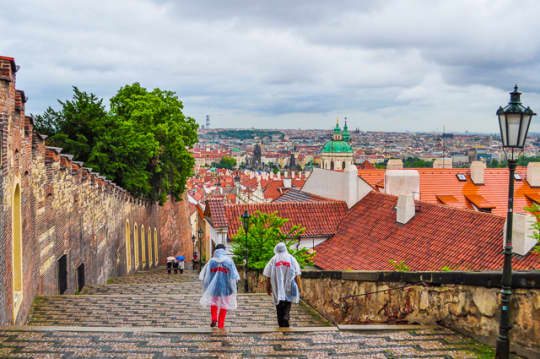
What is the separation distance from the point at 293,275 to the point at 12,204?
547 centimetres

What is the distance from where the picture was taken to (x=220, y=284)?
26.3 feet

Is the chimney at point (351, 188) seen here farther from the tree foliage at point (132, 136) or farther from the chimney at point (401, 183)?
the tree foliage at point (132, 136)

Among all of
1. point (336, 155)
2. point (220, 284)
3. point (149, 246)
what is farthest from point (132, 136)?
point (336, 155)

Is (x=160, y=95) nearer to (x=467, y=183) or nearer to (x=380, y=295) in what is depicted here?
(x=467, y=183)

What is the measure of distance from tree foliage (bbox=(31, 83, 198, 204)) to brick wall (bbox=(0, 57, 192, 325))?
435cm

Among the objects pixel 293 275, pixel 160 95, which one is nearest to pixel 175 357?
pixel 293 275

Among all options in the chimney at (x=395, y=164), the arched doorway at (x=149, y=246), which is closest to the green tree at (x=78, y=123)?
the arched doorway at (x=149, y=246)

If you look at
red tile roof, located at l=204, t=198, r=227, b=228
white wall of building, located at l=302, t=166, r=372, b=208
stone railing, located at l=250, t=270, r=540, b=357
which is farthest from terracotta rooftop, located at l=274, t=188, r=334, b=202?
stone railing, located at l=250, t=270, r=540, b=357

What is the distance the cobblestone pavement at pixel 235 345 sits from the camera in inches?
245

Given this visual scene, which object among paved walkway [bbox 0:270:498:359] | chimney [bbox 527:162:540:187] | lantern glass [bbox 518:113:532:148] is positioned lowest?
paved walkway [bbox 0:270:498:359]

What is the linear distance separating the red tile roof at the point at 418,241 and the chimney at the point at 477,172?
10.5 meters

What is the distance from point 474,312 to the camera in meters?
6.86

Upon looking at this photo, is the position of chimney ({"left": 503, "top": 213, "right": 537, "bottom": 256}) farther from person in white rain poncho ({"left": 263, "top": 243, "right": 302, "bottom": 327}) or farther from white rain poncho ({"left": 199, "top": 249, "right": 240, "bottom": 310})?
white rain poncho ({"left": 199, "top": 249, "right": 240, "bottom": 310})

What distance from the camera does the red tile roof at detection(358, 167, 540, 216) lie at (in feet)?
Result: 100
